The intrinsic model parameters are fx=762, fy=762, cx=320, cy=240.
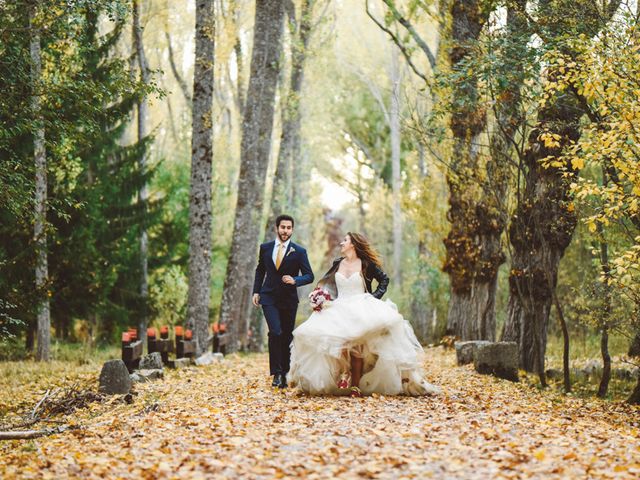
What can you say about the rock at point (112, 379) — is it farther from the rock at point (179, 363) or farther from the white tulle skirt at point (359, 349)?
the rock at point (179, 363)

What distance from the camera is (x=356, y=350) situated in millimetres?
9672

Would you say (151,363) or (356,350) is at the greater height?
(356,350)

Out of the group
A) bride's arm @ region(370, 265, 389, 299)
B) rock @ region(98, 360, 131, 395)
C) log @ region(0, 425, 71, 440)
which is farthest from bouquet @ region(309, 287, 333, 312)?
log @ region(0, 425, 71, 440)

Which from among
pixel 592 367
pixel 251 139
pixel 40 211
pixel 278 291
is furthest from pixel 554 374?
pixel 40 211

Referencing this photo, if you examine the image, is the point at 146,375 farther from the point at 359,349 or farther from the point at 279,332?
the point at 359,349

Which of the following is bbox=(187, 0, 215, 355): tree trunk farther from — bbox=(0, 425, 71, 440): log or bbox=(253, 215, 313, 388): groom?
bbox=(0, 425, 71, 440): log

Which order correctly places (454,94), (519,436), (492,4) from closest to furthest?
(519,436) → (492,4) → (454,94)

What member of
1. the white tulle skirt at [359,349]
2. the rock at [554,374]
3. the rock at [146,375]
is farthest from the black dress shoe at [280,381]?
the rock at [554,374]

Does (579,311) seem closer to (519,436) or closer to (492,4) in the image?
(492,4)

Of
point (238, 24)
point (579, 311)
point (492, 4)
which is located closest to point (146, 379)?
point (492, 4)

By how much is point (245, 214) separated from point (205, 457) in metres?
14.3

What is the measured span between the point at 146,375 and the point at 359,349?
159 inches

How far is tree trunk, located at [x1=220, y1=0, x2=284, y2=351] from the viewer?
19656mm

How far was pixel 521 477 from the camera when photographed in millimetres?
5332
